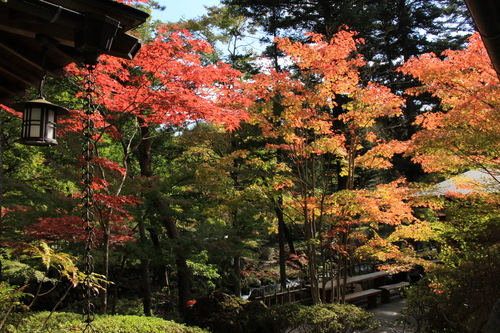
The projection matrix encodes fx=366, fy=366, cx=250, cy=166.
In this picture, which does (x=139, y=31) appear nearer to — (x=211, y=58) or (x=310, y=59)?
(x=211, y=58)

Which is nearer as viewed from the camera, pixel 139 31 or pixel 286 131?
pixel 286 131

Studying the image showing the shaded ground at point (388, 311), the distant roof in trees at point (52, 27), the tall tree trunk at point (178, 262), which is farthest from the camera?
the tall tree trunk at point (178, 262)

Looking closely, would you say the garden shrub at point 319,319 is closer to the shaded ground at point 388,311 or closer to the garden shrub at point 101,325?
the garden shrub at point 101,325

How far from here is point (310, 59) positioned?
7.49m

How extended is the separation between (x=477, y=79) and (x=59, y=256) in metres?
6.78

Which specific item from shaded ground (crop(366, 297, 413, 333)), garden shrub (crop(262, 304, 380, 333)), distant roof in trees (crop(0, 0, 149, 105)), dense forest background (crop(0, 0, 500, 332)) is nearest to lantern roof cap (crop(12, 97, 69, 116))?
distant roof in trees (crop(0, 0, 149, 105))

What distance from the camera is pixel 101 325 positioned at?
176 inches

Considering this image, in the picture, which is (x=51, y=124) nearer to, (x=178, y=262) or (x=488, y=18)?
(x=488, y=18)

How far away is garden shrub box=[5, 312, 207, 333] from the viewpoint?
4055mm

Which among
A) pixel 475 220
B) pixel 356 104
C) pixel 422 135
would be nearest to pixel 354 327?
pixel 475 220

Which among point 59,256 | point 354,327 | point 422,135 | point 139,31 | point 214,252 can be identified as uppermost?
point 139,31

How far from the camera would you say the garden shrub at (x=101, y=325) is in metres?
4.05

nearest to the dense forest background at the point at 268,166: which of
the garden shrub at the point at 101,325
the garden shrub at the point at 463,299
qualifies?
the garden shrub at the point at 463,299

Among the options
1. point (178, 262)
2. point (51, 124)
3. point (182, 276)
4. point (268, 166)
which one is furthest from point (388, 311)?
point (51, 124)
